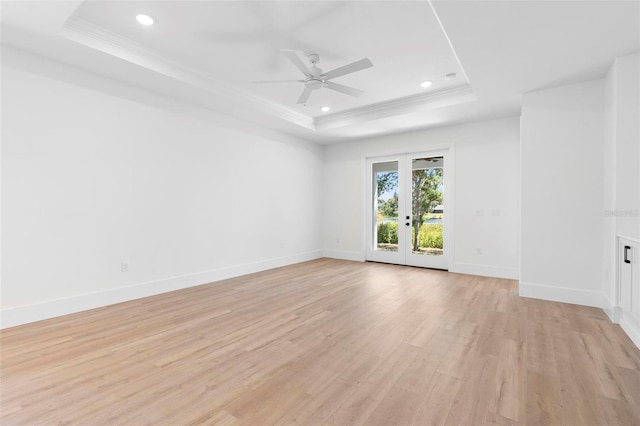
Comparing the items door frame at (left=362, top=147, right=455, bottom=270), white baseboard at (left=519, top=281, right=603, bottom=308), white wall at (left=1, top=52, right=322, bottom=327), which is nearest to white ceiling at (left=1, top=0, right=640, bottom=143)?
white wall at (left=1, top=52, right=322, bottom=327)

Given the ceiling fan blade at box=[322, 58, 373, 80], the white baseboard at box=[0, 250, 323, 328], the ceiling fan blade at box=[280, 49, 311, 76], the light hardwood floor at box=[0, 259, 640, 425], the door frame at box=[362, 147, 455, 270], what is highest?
the ceiling fan blade at box=[280, 49, 311, 76]

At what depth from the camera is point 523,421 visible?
5.42ft

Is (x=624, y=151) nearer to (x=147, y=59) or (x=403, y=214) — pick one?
(x=403, y=214)

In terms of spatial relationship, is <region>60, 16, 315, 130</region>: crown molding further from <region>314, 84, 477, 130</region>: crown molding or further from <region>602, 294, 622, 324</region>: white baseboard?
<region>602, 294, 622, 324</region>: white baseboard

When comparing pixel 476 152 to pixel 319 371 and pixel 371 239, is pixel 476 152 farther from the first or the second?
pixel 319 371

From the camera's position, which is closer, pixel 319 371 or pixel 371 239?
pixel 319 371

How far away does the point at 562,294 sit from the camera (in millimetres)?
3809

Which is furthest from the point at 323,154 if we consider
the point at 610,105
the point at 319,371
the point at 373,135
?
the point at 319,371

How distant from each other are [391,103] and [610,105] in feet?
9.21

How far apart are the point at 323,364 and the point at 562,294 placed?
11.3 feet

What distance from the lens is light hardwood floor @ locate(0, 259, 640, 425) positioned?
173cm

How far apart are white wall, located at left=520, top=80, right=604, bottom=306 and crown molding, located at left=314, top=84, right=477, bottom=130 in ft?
2.85

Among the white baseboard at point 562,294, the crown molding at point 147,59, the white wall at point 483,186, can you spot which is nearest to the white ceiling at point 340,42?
the crown molding at point 147,59

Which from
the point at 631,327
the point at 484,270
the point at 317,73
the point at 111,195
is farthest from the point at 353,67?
the point at 484,270
